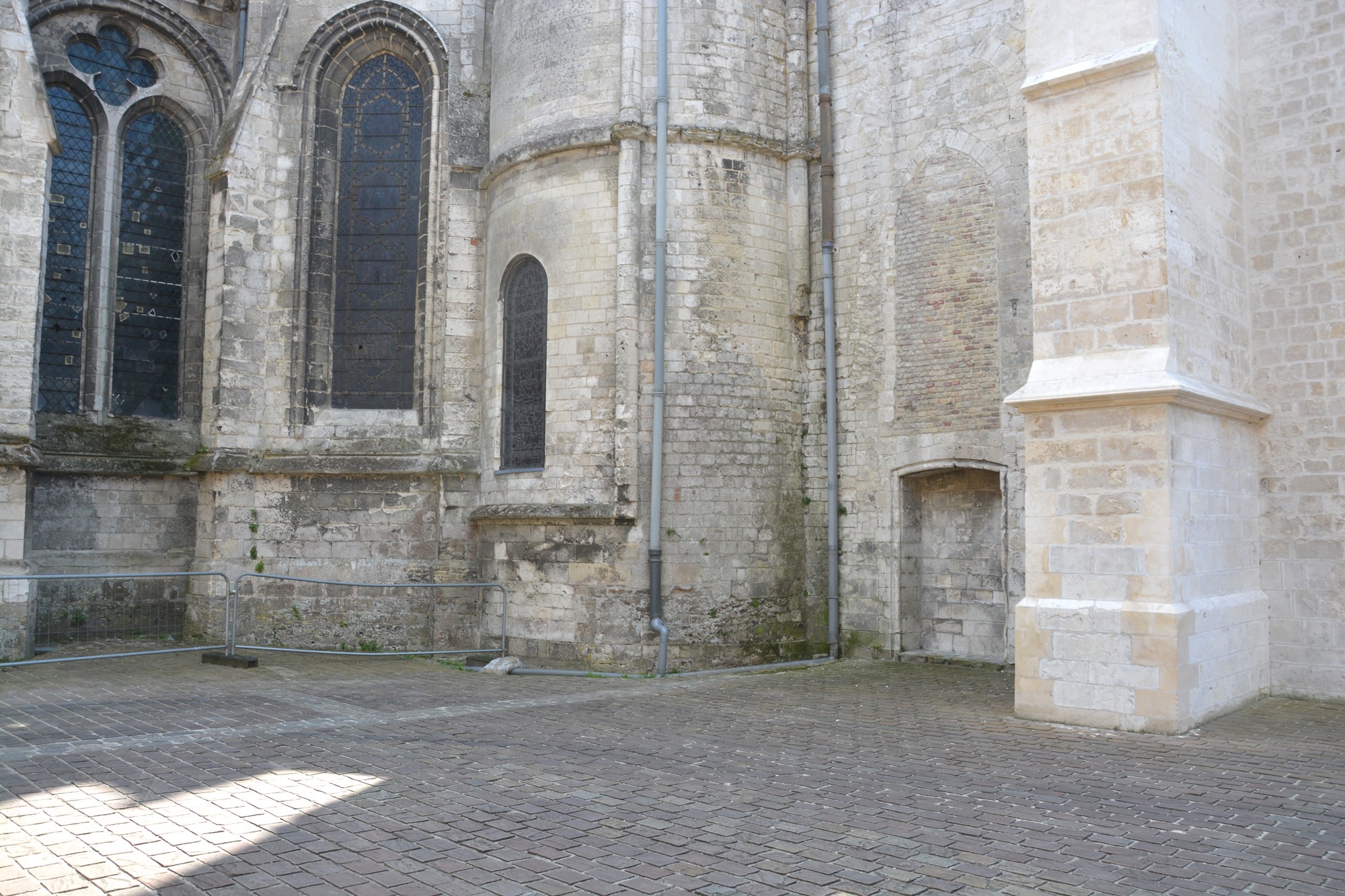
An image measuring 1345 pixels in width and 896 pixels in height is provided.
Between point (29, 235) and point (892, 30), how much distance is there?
1010 cm

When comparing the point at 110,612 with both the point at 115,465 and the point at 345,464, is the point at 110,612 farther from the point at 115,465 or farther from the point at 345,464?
the point at 345,464

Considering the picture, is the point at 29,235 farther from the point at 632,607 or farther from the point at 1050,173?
the point at 1050,173

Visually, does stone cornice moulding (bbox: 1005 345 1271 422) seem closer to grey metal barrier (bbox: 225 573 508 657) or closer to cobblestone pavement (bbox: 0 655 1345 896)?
cobblestone pavement (bbox: 0 655 1345 896)

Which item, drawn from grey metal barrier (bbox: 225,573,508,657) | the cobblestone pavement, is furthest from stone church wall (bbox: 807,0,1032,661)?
grey metal barrier (bbox: 225,573,508,657)

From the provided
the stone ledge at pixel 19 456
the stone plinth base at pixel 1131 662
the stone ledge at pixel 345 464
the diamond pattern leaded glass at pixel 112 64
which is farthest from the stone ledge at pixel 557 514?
the diamond pattern leaded glass at pixel 112 64

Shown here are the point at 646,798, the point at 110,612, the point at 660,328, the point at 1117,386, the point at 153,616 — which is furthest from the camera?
the point at 153,616

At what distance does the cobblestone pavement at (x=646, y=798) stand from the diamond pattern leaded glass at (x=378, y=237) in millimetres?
5090

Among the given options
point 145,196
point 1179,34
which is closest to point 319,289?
point 145,196

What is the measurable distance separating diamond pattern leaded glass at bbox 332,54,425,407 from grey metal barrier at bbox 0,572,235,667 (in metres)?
2.96

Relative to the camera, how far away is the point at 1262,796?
561 centimetres

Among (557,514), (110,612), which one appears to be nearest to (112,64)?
(110,612)

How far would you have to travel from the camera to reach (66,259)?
13016 mm

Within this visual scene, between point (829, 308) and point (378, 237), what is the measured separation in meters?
5.88

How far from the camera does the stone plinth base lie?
288 inches
